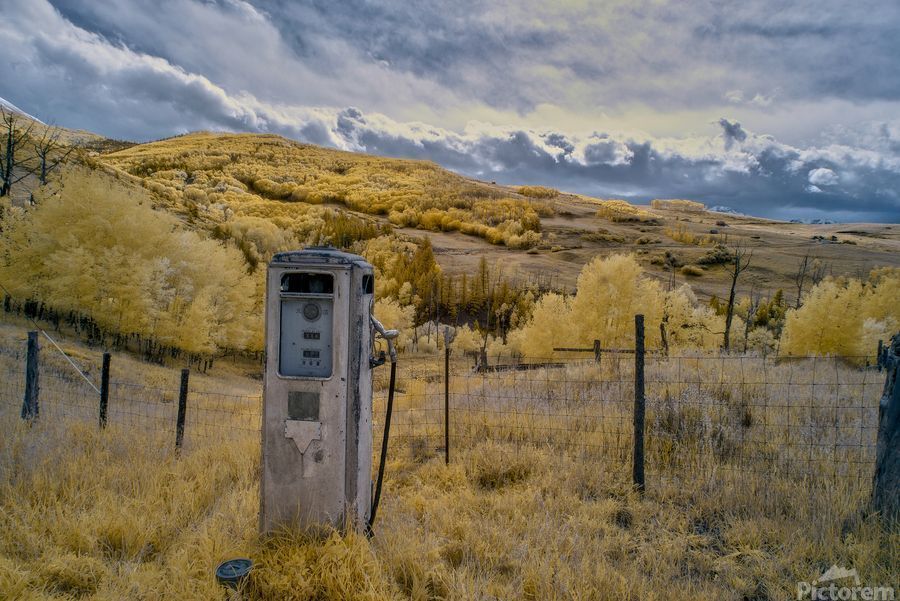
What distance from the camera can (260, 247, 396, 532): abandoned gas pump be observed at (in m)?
2.95

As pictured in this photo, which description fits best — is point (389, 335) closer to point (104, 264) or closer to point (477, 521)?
point (477, 521)

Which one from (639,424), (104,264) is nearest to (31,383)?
(639,424)

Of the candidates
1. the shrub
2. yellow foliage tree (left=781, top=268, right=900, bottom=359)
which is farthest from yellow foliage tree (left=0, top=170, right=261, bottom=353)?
the shrub

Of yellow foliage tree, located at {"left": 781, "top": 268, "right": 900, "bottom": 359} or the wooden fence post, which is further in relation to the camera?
yellow foliage tree, located at {"left": 781, "top": 268, "right": 900, "bottom": 359}

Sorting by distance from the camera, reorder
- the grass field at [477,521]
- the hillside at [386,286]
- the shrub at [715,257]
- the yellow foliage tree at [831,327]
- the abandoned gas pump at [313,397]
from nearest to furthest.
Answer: the grass field at [477,521]
the abandoned gas pump at [313,397]
the hillside at [386,286]
the yellow foliage tree at [831,327]
the shrub at [715,257]

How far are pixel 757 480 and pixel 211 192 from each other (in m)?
187

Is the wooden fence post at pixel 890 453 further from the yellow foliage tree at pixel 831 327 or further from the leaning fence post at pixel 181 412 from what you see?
the yellow foliage tree at pixel 831 327

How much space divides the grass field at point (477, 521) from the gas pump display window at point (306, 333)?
105 cm

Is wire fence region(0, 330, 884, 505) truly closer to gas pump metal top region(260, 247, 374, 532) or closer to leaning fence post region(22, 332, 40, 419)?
leaning fence post region(22, 332, 40, 419)

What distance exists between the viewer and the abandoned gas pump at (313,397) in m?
2.95

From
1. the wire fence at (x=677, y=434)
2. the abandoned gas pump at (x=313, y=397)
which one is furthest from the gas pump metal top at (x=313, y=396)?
the wire fence at (x=677, y=434)

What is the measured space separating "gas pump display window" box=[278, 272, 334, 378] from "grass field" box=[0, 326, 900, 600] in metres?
1.05

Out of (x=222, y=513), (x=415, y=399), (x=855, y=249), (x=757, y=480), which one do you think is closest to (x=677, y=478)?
(x=757, y=480)

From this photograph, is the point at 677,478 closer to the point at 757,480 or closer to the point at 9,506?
the point at 757,480
